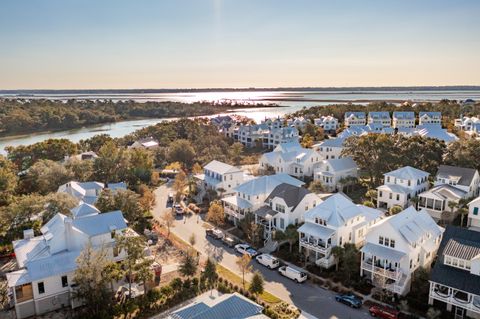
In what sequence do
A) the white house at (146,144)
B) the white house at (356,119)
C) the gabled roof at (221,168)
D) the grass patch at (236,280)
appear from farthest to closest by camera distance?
the white house at (356,119) → the white house at (146,144) → the gabled roof at (221,168) → the grass patch at (236,280)

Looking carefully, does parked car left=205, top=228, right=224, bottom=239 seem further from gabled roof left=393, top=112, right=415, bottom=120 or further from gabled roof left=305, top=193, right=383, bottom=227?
gabled roof left=393, top=112, right=415, bottom=120

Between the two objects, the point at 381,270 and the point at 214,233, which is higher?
the point at 381,270

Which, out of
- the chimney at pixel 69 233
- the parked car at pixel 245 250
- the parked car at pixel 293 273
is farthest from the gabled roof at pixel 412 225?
the chimney at pixel 69 233

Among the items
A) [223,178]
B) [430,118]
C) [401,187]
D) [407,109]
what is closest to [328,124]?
[430,118]

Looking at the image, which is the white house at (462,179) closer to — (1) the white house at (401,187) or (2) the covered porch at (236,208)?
(1) the white house at (401,187)

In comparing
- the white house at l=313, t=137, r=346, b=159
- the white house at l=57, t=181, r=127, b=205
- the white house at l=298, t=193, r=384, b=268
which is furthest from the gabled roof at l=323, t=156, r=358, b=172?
the white house at l=57, t=181, r=127, b=205

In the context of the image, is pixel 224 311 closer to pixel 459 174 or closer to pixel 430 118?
pixel 459 174
